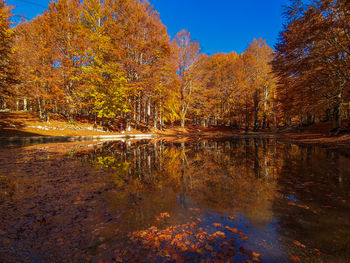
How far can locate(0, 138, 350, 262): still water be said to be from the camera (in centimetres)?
228

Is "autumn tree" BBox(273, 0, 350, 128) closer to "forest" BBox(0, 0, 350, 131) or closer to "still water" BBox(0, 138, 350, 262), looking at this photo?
"forest" BBox(0, 0, 350, 131)

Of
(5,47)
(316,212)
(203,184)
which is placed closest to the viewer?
(316,212)

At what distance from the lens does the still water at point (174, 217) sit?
2.28m

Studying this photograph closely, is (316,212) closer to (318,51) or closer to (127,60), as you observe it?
(318,51)

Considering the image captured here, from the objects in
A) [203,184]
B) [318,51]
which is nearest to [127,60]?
[318,51]

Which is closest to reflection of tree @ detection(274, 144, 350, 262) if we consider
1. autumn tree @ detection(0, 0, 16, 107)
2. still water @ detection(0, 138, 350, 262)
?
still water @ detection(0, 138, 350, 262)

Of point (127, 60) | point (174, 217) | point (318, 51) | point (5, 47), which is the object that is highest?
point (127, 60)

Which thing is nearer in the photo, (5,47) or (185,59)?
(5,47)

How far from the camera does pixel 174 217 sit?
3.18 meters

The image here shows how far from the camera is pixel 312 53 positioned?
14203 millimetres

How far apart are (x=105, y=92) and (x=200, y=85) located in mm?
18106

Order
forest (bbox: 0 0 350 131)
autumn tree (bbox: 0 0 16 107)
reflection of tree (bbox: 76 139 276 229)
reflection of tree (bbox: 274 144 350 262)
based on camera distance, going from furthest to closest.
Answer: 1. autumn tree (bbox: 0 0 16 107)
2. forest (bbox: 0 0 350 131)
3. reflection of tree (bbox: 76 139 276 229)
4. reflection of tree (bbox: 274 144 350 262)

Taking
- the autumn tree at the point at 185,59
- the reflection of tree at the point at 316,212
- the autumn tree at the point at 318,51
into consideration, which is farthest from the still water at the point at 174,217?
the autumn tree at the point at 185,59

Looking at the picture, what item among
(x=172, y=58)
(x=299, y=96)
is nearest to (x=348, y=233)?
(x=299, y=96)
